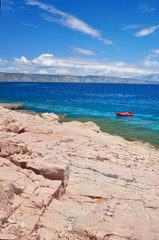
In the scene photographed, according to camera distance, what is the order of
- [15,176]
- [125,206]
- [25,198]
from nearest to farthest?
[25,198], [15,176], [125,206]

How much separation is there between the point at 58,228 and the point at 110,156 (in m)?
9.19

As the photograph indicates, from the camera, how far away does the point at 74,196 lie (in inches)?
419

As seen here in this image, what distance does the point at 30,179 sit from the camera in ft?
32.2

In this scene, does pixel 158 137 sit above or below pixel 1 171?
below

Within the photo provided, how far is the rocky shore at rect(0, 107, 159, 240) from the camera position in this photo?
777cm

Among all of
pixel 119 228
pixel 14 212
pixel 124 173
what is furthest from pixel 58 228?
pixel 124 173

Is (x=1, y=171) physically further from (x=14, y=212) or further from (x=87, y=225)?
(x=87, y=225)

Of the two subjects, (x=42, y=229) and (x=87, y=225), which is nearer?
(x=42, y=229)

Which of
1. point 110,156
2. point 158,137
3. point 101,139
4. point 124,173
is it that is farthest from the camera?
point 158,137

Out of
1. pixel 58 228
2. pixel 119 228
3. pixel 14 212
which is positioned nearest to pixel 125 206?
pixel 119 228

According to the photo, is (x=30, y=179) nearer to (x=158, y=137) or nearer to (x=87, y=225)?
(x=87, y=225)

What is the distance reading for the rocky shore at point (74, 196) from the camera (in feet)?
25.5

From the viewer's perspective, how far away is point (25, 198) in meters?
8.63

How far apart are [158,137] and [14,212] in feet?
90.0
